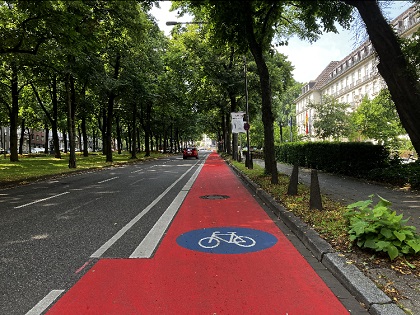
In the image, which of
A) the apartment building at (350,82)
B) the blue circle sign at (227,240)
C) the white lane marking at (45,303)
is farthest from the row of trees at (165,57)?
the apartment building at (350,82)

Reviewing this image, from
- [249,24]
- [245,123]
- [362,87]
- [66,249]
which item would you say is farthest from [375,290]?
[362,87]

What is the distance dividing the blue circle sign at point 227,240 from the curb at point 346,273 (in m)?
0.56

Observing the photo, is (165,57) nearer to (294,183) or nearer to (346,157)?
(346,157)

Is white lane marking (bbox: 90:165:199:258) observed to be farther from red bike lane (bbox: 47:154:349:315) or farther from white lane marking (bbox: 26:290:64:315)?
white lane marking (bbox: 26:290:64:315)

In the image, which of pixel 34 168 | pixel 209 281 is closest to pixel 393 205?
pixel 209 281

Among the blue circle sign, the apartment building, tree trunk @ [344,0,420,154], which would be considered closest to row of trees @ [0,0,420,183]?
tree trunk @ [344,0,420,154]

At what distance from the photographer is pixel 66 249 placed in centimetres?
508

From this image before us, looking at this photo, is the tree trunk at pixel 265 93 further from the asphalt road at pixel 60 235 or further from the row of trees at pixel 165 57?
the asphalt road at pixel 60 235

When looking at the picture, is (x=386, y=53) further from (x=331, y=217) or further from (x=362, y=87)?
(x=362, y=87)

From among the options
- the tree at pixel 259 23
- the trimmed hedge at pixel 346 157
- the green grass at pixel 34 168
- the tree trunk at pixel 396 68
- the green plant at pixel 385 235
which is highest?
the tree at pixel 259 23

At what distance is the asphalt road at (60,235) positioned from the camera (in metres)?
3.80

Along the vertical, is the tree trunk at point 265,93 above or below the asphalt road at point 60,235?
above

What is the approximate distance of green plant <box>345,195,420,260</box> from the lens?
4.19 meters

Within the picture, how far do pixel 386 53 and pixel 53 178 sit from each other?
16.3 metres
